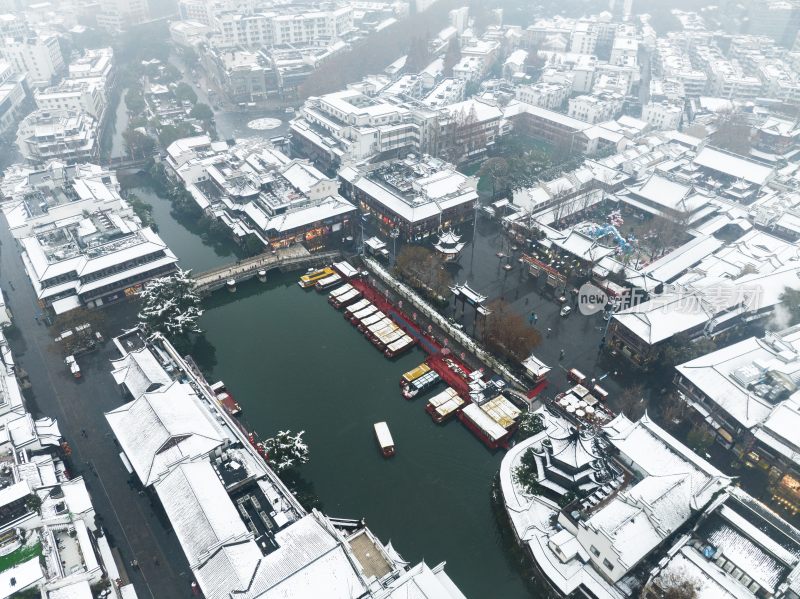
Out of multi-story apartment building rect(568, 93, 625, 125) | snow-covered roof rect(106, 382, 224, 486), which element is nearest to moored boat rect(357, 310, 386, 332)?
snow-covered roof rect(106, 382, 224, 486)

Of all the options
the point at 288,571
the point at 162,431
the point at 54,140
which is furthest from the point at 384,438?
the point at 54,140

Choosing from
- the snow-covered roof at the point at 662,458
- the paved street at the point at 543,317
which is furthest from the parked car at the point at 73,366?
the snow-covered roof at the point at 662,458

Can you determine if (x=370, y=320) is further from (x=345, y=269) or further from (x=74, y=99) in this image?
(x=74, y=99)

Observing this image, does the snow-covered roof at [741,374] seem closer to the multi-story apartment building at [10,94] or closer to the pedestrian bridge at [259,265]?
the pedestrian bridge at [259,265]

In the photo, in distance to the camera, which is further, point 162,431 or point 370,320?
point 370,320

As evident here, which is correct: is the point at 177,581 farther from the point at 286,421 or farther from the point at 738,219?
the point at 738,219

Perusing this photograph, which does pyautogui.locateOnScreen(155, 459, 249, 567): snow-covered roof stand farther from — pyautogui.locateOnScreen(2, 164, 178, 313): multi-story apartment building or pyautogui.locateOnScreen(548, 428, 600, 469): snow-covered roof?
pyautogui.locateOnScreen(2, 164, 178, 313): multi-story apartment building
